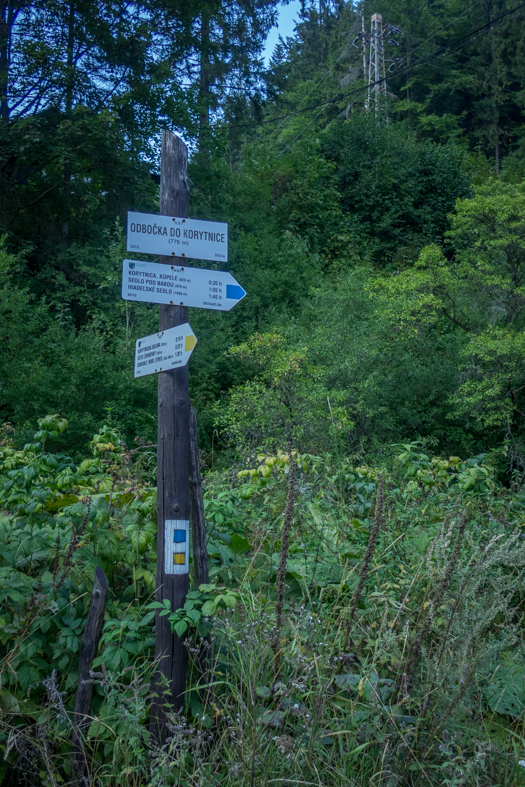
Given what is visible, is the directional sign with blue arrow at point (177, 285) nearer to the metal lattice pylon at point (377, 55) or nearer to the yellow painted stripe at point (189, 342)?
the yellow painted stripe at point (189, 342)

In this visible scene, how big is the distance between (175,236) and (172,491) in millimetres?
1211

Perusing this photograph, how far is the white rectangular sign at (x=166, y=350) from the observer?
8.84 ft

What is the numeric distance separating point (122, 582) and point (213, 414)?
8.84m

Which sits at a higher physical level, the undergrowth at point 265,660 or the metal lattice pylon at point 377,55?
the metal lattice pylon at point 377,55

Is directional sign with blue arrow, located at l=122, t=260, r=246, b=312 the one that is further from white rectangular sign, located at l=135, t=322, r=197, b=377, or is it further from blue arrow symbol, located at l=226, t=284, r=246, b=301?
white rectangular sign, located at l=135, t=322, r=197, b=377

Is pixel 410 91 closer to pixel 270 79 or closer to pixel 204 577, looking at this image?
pixel 270 79

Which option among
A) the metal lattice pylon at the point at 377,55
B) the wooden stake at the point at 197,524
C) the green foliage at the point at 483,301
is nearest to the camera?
the wooden stake at the point at 197,524

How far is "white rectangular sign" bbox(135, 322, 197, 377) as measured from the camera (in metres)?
2.70

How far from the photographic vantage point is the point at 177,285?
286 cm

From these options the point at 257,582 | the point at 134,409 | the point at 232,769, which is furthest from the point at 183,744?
the point at 134,409

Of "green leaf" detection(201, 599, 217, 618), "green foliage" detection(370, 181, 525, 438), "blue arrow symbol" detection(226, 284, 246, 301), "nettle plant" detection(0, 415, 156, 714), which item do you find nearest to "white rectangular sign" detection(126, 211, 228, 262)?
"blue arrow symbol" detection(226, 284, 246, 301)

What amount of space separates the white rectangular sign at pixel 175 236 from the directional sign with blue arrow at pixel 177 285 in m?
0.08

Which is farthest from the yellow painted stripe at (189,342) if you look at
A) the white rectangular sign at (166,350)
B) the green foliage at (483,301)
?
the green foliage at (483,301)

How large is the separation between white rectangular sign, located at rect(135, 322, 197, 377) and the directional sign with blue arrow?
0.53 feet
